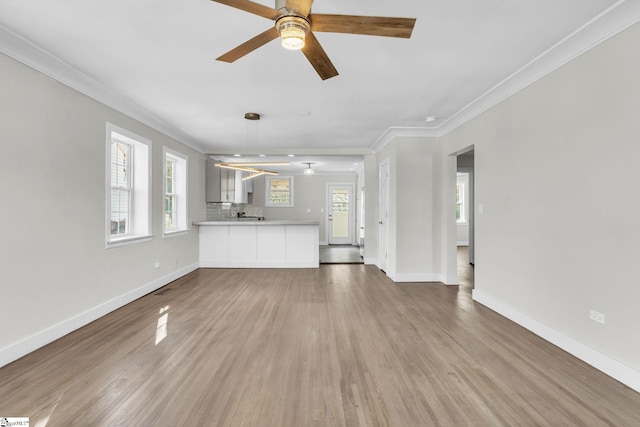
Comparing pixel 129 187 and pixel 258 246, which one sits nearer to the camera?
pixel 129 187

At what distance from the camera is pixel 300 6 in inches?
58.4

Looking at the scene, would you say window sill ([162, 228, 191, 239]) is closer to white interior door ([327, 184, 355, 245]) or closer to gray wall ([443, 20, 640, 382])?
gray wall ([443, 20, 640, 382])

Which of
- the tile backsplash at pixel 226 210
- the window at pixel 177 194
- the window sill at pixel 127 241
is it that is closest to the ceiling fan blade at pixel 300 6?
the window sill at pixel 127 241

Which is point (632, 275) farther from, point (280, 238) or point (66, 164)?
point (280, 238)

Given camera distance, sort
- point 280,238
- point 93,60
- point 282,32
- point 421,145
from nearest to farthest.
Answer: point 282,32 → point 93,60 → point 421,145 → point 280,238

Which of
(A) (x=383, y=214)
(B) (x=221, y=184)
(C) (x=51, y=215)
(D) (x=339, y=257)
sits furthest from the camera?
(D) (x=339, y=257)

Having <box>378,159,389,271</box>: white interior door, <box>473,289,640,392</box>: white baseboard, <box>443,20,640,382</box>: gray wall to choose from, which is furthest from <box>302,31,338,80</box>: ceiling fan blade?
<box>378,159,389,271</box>: white interior door

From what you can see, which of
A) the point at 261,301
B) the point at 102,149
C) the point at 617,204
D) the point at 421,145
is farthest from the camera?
the point at 421,145

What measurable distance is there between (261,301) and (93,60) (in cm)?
311

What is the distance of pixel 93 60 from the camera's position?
9.11 ft

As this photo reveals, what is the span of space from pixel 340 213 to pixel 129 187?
7.01 meters

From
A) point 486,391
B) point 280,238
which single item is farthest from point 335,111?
point 486,391

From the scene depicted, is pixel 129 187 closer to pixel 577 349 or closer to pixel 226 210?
pixel 226 210

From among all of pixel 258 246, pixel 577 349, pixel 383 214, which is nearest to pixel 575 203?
pixel 577 349
